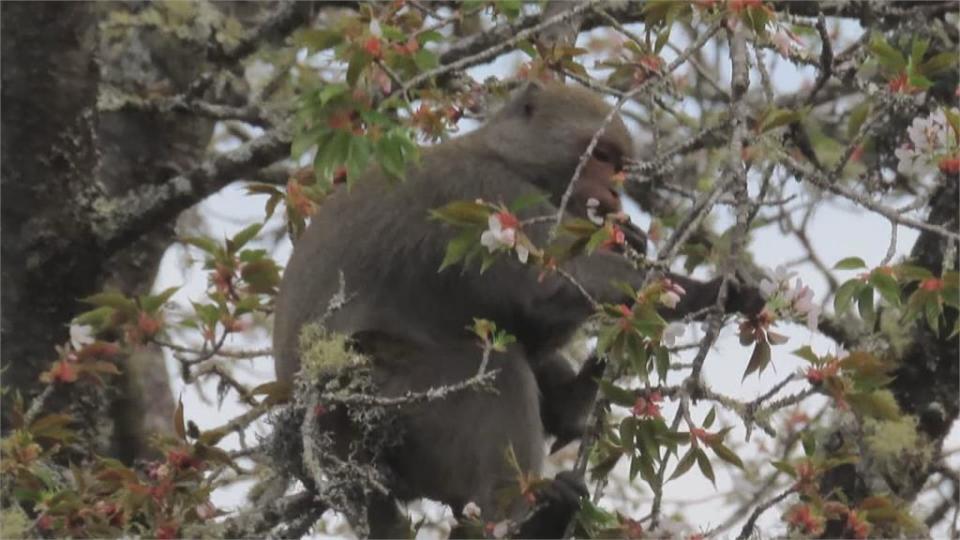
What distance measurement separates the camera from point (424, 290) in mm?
5203

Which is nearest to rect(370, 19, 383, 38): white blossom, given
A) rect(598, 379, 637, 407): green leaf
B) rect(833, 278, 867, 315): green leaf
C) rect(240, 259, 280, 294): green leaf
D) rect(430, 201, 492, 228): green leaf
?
rect(430, 201, 492, 228): green leaf

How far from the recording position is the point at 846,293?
3.66 meters

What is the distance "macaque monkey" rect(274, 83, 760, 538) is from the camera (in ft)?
16.2

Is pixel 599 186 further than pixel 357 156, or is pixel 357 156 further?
pixel 599 186

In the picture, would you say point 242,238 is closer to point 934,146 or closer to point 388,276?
point 388,276

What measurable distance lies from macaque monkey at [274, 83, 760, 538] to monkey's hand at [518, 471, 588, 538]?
0.26ft

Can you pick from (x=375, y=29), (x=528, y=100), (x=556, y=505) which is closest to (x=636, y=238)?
(x=556, y=505)

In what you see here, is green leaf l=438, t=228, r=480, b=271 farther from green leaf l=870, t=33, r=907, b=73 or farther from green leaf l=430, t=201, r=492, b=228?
green leaf l=870, t=33, r=907, b=73

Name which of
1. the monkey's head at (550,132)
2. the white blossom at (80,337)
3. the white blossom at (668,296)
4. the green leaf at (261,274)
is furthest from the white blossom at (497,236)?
the white blossom at (80,337)

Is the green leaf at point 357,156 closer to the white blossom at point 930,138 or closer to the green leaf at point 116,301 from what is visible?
the white blossom at point 930,138

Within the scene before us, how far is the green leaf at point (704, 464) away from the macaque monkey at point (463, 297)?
1.12m

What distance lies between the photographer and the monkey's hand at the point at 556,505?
4.11 m

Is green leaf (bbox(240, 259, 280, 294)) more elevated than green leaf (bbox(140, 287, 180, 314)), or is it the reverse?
Result: green leaf (bbox(240, 259, 280, 294))

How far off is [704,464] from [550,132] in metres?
2.21
